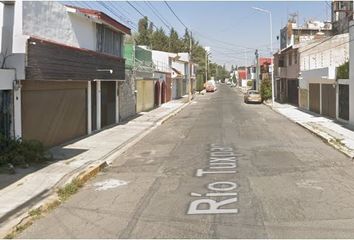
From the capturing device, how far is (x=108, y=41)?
2553 cm

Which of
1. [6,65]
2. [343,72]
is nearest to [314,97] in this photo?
[343,72]

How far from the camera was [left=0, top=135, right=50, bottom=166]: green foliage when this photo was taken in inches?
522

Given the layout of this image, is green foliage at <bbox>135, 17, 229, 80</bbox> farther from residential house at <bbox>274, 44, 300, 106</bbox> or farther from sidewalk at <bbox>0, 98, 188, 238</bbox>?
sidewalk at <bbox>0, 98, 188, 238</bbox>

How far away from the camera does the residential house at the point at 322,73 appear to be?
29877mm

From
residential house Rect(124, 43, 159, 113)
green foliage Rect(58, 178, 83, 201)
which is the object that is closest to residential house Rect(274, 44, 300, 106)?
residential house Rect(124, 43, 159, 113)

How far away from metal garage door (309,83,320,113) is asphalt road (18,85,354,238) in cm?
1708

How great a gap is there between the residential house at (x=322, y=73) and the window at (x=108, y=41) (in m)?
12.2

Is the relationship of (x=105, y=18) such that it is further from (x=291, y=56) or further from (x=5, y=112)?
(x=291, y=56)

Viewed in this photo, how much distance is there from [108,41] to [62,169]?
13.5m

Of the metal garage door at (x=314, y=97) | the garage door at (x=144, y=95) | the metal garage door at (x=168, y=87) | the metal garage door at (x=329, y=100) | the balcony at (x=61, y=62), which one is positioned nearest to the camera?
the balcony at (x=61, y=62)

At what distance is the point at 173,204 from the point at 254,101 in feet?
143

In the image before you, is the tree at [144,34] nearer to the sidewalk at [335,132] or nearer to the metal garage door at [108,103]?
the metal garage door at [108,103]

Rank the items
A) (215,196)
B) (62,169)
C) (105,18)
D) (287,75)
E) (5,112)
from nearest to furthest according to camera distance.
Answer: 1. (215,196)
2. (62,169)
3. (5,112)
4. (105,18)
5. (287,75)

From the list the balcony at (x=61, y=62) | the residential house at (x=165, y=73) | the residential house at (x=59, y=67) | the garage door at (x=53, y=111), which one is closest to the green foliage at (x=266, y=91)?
the residential house at (x=165, y=73)
